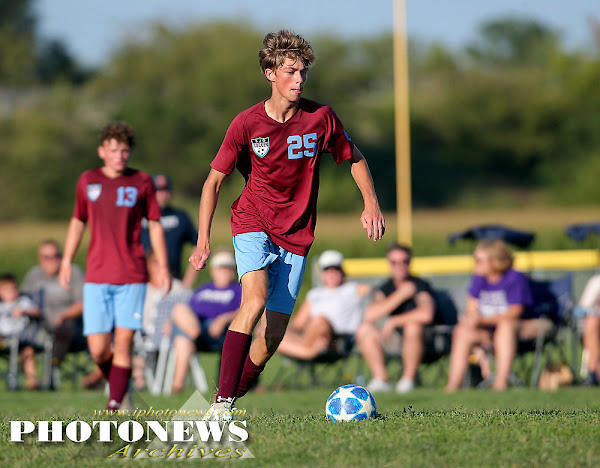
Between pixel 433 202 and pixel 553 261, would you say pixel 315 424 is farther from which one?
pixel 433 202

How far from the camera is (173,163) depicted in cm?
5197

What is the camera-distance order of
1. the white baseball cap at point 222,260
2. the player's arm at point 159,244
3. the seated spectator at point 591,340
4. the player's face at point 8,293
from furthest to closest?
the player's face at point 8,293
the white baseball cap at point 222,260
the seated spectator at point 591,340
the player's arm at point 159,244

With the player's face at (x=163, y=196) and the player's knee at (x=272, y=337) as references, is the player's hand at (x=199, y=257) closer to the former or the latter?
the player's knee at (x=272, y=337)

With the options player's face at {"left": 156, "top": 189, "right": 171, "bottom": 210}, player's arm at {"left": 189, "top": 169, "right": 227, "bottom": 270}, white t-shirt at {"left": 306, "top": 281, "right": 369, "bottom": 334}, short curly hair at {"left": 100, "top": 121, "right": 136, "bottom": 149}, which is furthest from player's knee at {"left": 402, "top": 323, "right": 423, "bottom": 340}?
player's arm at {"left": 189, "top": 169, "right": 227, "bottom": 270}

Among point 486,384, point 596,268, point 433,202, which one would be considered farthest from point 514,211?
point 486,384

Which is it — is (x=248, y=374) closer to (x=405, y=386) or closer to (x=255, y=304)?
(x=255, y=304)

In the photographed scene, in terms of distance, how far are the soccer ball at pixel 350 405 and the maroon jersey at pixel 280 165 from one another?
0.91m

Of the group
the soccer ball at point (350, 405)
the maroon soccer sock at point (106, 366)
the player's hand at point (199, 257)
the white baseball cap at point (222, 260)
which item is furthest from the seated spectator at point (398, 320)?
the player's hand at point (199, 257)

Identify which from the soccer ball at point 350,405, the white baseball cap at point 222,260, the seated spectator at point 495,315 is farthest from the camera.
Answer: the white baseball cap at point 222,260

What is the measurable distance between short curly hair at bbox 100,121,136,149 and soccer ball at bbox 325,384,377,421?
2891mm

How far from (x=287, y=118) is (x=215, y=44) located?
59.6m

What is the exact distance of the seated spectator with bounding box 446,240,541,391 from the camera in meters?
10.7

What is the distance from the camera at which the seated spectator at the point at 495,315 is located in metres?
10.7

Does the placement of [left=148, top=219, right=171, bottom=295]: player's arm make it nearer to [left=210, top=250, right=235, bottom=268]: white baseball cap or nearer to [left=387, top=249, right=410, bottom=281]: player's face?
[left=210, top=250, right=235, bottom=268]: white baseball cap
